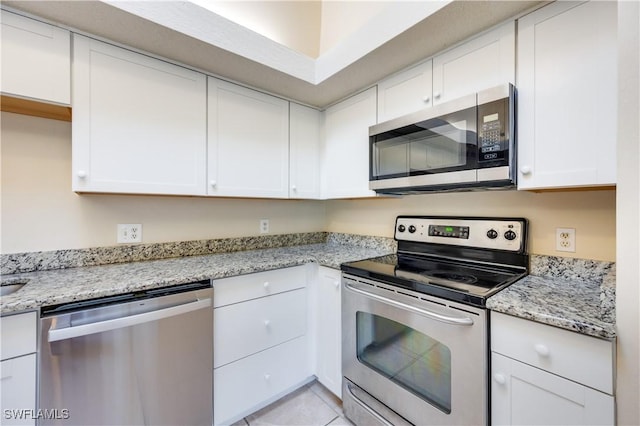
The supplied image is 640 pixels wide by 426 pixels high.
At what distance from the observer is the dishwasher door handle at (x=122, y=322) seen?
997 millimetres

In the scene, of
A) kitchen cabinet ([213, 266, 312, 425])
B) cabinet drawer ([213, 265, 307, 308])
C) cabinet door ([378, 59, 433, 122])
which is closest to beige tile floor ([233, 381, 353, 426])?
kitchen cabinet ([213, 266, 312, 425])

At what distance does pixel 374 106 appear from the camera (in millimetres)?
1781

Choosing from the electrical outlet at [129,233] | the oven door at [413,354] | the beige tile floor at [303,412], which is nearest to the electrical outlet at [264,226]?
the electrical outlet at [129,233]

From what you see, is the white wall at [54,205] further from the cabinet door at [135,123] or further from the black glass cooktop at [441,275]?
the black glass cooktop at [441,275]

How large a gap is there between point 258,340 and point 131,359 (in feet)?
2.05

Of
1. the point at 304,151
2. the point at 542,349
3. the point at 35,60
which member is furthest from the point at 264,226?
the point at 542,349

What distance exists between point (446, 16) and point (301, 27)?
1.33 m

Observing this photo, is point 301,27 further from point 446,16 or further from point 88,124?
point 88,124

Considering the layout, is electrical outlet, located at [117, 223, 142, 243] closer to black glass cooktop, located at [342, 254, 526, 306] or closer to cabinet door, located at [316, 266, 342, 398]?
cabinet door, located at [316, 266, 342, 398]

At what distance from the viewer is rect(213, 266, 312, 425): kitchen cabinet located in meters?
1.42

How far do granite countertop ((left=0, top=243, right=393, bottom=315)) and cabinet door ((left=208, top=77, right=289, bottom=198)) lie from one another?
1.52ft

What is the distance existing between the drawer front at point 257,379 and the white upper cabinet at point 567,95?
1.60 meters

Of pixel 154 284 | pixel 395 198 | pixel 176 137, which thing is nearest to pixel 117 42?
pixel 176 137

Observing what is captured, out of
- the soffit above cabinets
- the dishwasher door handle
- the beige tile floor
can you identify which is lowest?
the beige tile floor
